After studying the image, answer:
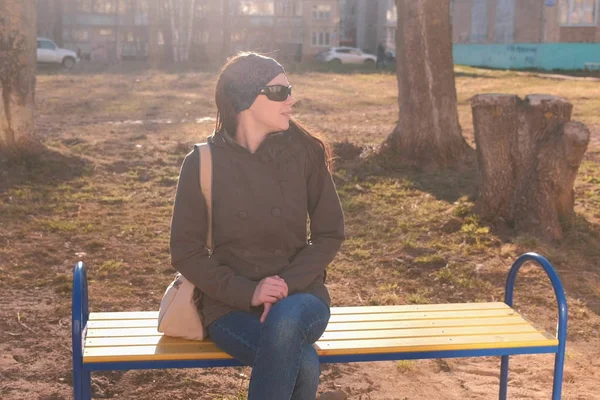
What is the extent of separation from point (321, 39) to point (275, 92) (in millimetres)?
57622

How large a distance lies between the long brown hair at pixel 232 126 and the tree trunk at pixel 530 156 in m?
3.78

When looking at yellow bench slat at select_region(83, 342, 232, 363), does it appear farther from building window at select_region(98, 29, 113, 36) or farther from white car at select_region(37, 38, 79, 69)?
building window at select_region(98, 29, 113, 36)

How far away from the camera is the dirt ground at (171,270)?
4.46m

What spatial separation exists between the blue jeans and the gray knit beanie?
847mm

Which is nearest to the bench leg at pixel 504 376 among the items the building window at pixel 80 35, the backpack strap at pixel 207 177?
the backpack strap at pixel 207 177

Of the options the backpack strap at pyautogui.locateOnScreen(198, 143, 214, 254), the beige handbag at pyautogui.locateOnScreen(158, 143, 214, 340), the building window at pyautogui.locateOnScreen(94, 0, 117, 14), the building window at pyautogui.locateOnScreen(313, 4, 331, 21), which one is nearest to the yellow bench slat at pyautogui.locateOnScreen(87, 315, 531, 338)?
the beige handbag at pyautogui.locateOnScreen(158, 143, 214, 340)

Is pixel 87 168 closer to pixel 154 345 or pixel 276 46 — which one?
pixel 154 345

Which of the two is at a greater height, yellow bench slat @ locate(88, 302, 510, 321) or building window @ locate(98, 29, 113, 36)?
building window @ locate(98, 29, 113, 36)

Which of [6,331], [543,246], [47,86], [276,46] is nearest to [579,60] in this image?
[47,86]

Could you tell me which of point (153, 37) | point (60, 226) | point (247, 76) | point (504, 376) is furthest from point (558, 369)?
point (153, 37)

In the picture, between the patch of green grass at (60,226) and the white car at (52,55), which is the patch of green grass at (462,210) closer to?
the patch of green grass at (60,226)

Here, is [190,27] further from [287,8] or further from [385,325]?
[385,325]

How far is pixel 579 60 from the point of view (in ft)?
114

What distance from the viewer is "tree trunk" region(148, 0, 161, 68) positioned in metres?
40.2
